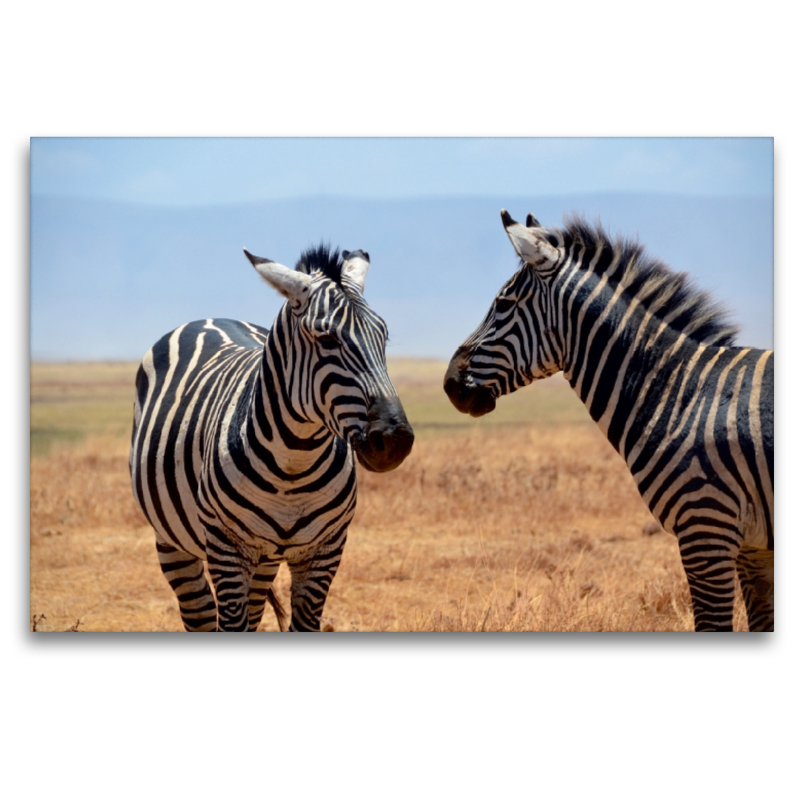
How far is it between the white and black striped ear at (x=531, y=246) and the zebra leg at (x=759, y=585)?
1.61 metres

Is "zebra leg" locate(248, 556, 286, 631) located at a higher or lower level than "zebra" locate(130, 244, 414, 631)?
lower

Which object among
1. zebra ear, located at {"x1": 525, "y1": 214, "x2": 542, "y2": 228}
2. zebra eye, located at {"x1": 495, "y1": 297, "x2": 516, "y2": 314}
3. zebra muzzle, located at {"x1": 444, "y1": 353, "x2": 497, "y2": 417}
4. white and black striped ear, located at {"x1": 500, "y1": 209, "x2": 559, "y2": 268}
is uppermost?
zebra ear, located at {"x1": 525, "y1": 214, "x2": 542, "y2": 228}

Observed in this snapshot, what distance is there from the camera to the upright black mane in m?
3.48

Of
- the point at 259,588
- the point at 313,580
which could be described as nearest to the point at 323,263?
the point at 313,580

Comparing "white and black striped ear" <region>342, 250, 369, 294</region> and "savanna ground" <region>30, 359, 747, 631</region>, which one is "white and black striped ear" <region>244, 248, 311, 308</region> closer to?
"white and black striped ear" <region>342, 250, 369, 294</region>

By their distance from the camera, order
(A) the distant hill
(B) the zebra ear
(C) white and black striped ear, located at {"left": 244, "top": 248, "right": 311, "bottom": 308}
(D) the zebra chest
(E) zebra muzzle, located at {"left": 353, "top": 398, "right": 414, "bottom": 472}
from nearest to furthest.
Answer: (E) zebra muzzle, located at {"left": 353, "top": 398, "right": 414, "bottom": 472} → (C) white and black striped ear, located at {"left": 244, "top": 248, "right": 311, "bottom": 308} → (D) the zebra chest → (B) the zebra ear → (A) the distant hill

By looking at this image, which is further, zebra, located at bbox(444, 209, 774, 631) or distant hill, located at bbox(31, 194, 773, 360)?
distant hill, located at bbox(31, 194, 773, 360)

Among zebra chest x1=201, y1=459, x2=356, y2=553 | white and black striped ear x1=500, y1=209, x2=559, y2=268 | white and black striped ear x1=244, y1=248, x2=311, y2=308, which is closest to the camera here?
white and black striped ear x1=244, y1=248, x2=311, y2=308

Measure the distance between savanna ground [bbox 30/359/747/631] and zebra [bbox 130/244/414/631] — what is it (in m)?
0.56


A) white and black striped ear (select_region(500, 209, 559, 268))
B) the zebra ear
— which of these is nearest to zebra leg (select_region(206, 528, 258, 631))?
white and black striped ear (select_region(500, 209, 559, 268))

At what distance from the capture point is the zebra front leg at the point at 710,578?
344 cm
